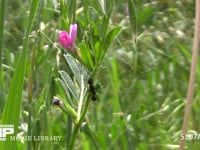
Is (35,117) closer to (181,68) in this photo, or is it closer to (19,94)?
(19,94)

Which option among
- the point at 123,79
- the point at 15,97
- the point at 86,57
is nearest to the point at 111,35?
the point at 86,57

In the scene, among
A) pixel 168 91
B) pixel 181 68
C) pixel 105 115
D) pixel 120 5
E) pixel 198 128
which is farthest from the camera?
pixel 120 5

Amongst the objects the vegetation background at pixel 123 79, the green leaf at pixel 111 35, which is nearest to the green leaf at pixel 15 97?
the vegetation background at pixel 123 79

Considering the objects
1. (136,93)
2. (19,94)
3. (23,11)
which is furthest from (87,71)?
(23,11)

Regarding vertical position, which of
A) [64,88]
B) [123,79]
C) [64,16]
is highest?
[64,16]

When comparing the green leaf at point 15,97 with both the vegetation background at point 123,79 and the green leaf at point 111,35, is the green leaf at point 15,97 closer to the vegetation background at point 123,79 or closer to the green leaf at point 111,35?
the vegetation background at point 123,79

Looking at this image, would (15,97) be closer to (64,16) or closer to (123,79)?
(64,16)
